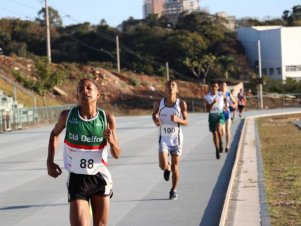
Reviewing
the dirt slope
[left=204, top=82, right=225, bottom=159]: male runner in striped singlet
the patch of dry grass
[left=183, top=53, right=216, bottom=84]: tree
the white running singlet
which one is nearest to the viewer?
the patch of dry grass

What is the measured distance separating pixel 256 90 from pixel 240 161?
5580 cm

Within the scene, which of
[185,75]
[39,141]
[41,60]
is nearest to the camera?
[39,141]

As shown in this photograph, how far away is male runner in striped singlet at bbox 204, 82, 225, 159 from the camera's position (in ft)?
55.6

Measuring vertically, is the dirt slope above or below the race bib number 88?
above

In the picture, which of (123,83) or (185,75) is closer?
(123,83)

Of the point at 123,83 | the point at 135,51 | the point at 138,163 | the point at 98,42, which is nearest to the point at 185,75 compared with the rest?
the point at 135,51

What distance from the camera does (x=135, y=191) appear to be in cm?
1167

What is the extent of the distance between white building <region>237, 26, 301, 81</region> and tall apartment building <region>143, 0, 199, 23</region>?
3752 centimetres

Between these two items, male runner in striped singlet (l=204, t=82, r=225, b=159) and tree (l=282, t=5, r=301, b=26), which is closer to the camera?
male runner in striped singlet (l=204, t=82, r=225, b=159)

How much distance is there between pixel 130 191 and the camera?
11680 millimetres

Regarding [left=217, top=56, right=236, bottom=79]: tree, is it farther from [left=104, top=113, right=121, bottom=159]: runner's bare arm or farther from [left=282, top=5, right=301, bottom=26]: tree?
[left=104, top=113, right=121, bottom=159]: runner's bare arm

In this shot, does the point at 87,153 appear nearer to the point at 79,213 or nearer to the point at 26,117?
the point at 79,213

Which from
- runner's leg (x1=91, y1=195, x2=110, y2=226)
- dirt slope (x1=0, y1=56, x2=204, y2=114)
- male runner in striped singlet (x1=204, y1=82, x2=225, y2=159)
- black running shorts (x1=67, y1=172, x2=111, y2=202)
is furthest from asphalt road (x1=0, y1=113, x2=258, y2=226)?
dirt slope (x1=0, y1=56, x2=204, y2=114)

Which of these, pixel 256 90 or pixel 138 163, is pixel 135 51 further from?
pixel 138 163
